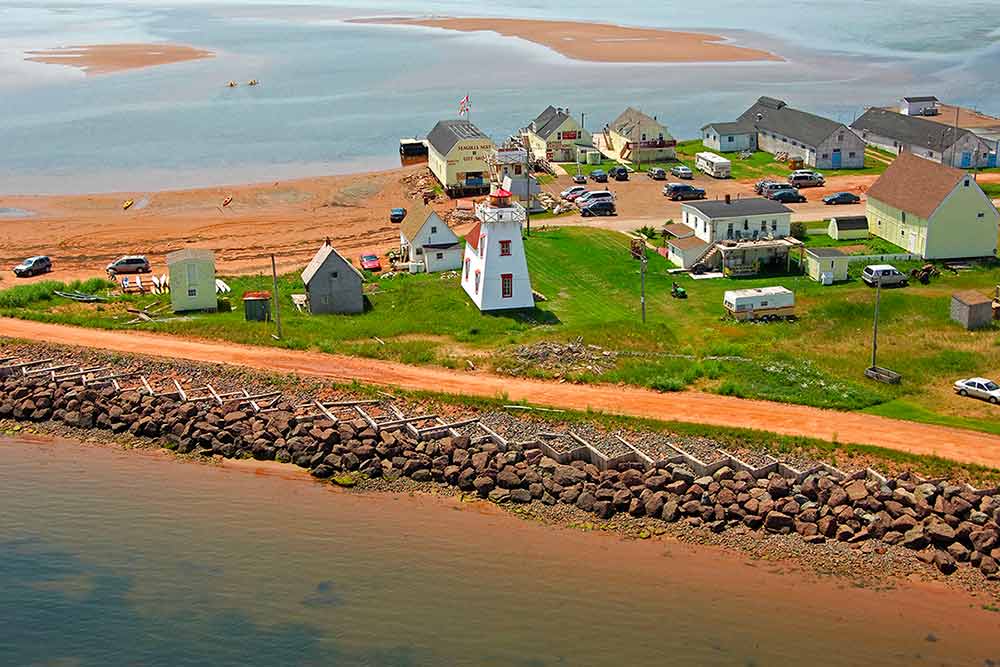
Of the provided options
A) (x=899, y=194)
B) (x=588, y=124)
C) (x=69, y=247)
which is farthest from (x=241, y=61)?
(x=899, y=194)

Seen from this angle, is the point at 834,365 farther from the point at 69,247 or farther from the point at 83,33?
the point at 83,33

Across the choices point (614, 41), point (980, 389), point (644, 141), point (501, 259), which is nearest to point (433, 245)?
point (501, 259)

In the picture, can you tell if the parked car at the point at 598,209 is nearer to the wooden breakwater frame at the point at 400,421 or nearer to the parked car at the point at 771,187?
the parked car at the point at 771,187

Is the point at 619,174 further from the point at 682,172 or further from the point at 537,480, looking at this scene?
the point at 537,480

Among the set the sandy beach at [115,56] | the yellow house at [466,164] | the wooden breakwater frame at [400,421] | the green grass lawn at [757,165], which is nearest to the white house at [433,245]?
the wooden breakwater frame at [400,421]

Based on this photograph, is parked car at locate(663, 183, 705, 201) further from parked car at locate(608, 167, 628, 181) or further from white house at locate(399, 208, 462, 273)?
white house at locate(399, 208, 462, 273)

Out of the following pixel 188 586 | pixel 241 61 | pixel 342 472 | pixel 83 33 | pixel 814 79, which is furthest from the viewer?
pixel 83 33
